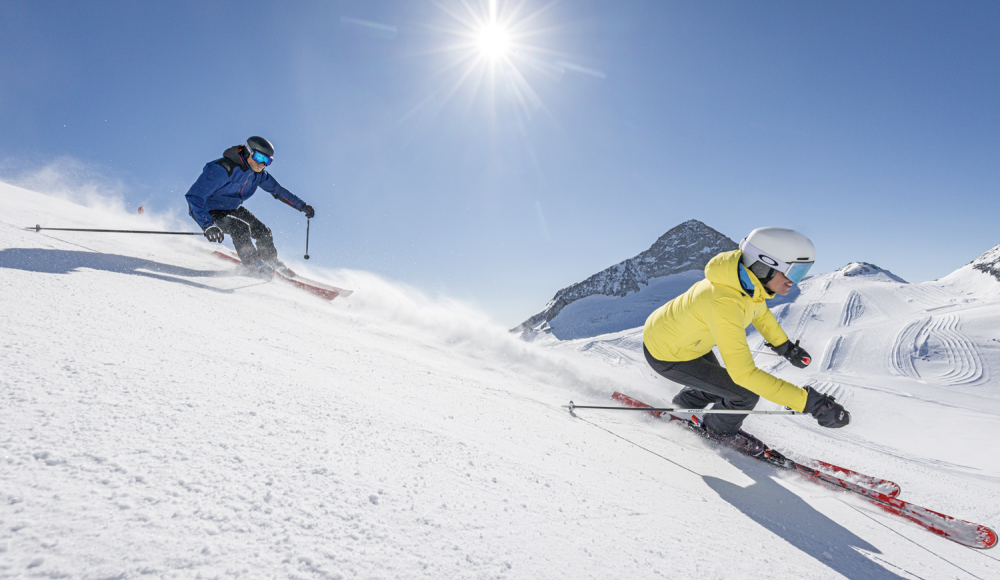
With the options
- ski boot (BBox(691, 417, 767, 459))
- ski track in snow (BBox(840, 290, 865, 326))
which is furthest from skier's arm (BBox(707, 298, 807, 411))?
ski track in snow (BBox(840, 290, 865, 326))

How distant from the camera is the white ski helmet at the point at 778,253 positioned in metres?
3.35

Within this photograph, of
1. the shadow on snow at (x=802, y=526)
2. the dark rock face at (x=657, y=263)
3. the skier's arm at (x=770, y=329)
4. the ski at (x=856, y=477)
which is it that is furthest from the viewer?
the dark rock face at (x=657, y=263)

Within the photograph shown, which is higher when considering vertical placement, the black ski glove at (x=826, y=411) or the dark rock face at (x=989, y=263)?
the dark rock face at (x=989, y=263)

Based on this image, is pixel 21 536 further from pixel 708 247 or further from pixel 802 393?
pixel 708 247

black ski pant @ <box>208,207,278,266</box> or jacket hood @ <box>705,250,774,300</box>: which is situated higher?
black ski pant @ <box>208,207,278,266</box>

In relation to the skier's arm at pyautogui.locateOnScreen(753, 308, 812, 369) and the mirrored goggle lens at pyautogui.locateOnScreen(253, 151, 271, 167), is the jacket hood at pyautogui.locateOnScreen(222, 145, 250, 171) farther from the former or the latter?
the skier's arm at pyautogui.locateOnScreen(753, 308, 812, 369)

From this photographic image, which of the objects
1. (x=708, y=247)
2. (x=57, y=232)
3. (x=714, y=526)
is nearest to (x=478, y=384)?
(x=714, y=526)

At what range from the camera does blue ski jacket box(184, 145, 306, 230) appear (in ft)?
21.3

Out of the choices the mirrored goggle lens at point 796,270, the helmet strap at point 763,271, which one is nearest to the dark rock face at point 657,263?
the mirrored goggle lens at point 796,270

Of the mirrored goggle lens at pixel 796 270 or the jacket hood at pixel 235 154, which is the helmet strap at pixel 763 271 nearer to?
the mirrored goggle lens at pixel 796 270

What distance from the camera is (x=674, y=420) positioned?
4348mm

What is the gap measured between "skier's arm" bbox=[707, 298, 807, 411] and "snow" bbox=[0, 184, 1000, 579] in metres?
0.69

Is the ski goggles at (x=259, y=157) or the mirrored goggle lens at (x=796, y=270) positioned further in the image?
the ski goggles at (x=259, y=157)

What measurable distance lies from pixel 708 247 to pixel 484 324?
126623mm
